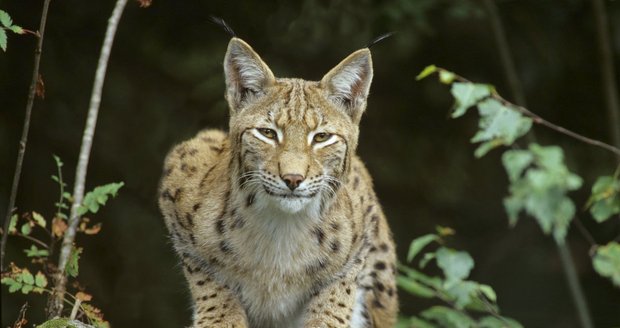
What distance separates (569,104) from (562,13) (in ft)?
2.75

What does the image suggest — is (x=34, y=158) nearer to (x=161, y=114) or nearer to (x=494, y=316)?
(x=161, y=114)

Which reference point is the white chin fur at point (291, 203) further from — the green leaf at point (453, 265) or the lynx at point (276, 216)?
the green leaf at point (453, 265)

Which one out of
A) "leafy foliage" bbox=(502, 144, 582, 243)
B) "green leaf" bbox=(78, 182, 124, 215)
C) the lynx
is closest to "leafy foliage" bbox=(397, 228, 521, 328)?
the lynx

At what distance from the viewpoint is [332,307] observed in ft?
17.5

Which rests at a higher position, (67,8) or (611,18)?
(67,8)

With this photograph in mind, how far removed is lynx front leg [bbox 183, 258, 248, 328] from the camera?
206 inches

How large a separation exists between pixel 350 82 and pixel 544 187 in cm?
140

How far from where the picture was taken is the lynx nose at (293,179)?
15.8ft

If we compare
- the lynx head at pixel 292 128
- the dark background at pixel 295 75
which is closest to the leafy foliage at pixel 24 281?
the lynx head at pixel 292 128

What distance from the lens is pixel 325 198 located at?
5.23 m

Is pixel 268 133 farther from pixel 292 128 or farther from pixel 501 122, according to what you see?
pixel 501 122

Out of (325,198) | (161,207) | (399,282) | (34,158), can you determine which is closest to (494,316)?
(399,282)

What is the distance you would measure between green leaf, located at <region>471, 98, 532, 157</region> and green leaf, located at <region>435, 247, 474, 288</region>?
0.87m

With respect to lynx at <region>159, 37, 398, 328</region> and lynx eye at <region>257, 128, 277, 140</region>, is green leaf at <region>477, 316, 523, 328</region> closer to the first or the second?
lynx at <region>159, 37, 398, 328</region>
